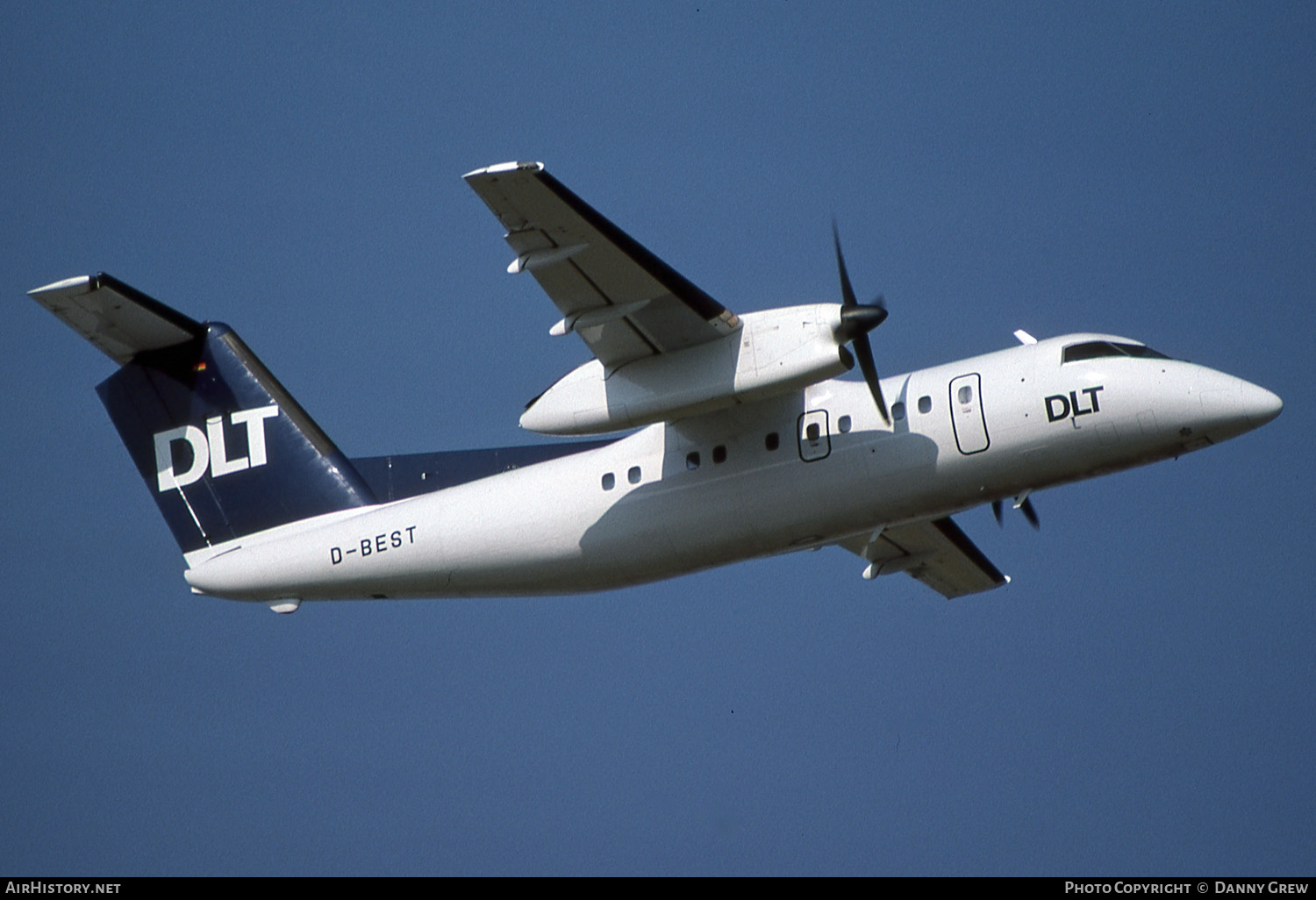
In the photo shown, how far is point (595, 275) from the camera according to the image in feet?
46.8

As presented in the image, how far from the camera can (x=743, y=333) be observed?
14859 mm

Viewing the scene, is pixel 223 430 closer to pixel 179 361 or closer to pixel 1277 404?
pixel 179 361

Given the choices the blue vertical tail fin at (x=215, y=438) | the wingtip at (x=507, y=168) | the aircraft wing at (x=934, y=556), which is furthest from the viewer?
the aircraft wing at (x=934, y=556)

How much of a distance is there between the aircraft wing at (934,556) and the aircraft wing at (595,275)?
15.9ft

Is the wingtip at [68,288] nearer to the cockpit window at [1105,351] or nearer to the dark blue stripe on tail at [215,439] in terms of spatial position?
the dark blue stripe on tail at [215,439]

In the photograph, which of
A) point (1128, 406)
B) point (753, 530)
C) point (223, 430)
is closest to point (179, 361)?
point (223, 430)

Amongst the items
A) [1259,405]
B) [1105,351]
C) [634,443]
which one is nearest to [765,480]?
[634,443]

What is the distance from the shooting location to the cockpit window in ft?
49.0

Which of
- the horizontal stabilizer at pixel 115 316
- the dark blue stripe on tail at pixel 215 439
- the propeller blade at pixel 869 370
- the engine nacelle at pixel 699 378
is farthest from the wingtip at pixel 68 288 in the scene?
the propeller blade at pixel 869 370

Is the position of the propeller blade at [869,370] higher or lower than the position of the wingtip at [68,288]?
lower

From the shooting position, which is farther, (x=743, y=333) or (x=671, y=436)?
(x=671, y=436)

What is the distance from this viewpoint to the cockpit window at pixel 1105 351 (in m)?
14.9
